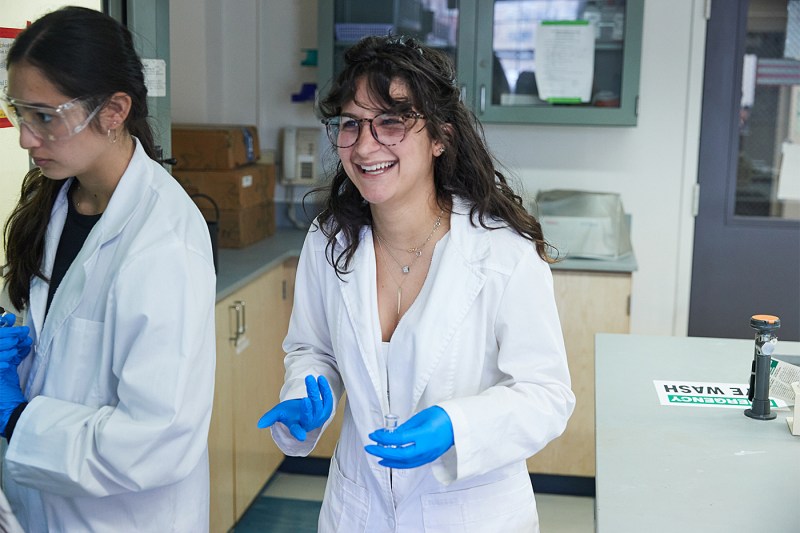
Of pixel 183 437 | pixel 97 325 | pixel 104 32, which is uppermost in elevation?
pixel 104 32

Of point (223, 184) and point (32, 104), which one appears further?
point (223, 184)

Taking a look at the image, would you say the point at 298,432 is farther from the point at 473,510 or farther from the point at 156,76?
the point at 156,76

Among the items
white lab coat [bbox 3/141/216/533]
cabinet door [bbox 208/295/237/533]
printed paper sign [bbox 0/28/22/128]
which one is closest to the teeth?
white lab coat [bbox 3/141/216/533]

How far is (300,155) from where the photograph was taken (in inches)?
155

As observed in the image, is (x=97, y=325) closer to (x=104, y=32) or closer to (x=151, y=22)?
(x=104, y=32)

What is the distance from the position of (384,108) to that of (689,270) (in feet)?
8.56

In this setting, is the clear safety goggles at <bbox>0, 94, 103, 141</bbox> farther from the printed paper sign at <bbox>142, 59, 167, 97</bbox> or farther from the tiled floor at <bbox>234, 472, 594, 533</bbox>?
the tiled floor at <bbox>234, 472, 594, 533</bbox>

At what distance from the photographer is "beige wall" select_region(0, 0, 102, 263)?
1935 mm

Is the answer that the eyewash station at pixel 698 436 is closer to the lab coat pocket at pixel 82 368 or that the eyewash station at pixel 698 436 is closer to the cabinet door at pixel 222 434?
the lab coat pocket at pixel 82 368

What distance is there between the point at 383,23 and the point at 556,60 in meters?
0.68

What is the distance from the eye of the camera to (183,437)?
1.48 m

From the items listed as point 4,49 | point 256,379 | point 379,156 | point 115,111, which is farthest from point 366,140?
point 256,379

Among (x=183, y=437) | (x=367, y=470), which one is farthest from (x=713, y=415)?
(x=183, y=437)

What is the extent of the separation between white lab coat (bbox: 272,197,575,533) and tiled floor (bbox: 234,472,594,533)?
170 cm
